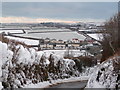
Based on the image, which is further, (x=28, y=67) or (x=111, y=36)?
(x=111, y=36)

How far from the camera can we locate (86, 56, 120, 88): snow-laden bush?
14953mm

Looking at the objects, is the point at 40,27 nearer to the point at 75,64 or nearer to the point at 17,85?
the point at 75,64

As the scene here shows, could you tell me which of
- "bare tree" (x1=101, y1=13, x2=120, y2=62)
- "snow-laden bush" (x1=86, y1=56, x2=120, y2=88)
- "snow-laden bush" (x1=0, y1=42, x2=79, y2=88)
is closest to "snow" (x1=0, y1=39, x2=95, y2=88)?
"snow-laden bush" (x1=0, y1=42, x2=79, y2=88)

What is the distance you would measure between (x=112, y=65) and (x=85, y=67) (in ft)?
55.2

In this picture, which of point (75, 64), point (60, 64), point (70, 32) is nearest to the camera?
point (60, 64)

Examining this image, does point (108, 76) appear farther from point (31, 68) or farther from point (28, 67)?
point (31, 68)

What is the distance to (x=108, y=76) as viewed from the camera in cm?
1562

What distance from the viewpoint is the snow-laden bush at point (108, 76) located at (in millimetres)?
14953

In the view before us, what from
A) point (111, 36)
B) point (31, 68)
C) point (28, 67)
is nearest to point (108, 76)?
point (28, 67)

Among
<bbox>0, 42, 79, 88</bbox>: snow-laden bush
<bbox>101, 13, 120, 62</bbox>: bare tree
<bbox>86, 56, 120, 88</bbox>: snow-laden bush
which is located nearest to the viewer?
<bbox>86, 56, 120, 88</bbox>: snow-laden bush

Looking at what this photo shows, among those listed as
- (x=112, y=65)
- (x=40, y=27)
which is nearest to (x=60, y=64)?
(x=112, y=65)

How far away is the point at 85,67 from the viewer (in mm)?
32719

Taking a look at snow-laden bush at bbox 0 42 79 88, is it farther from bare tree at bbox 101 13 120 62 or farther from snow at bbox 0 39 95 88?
bare tree at bbox 101 13 120 62

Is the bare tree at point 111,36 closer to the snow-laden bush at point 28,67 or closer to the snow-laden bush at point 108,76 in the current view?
the snow-laden bush at point 28,67
